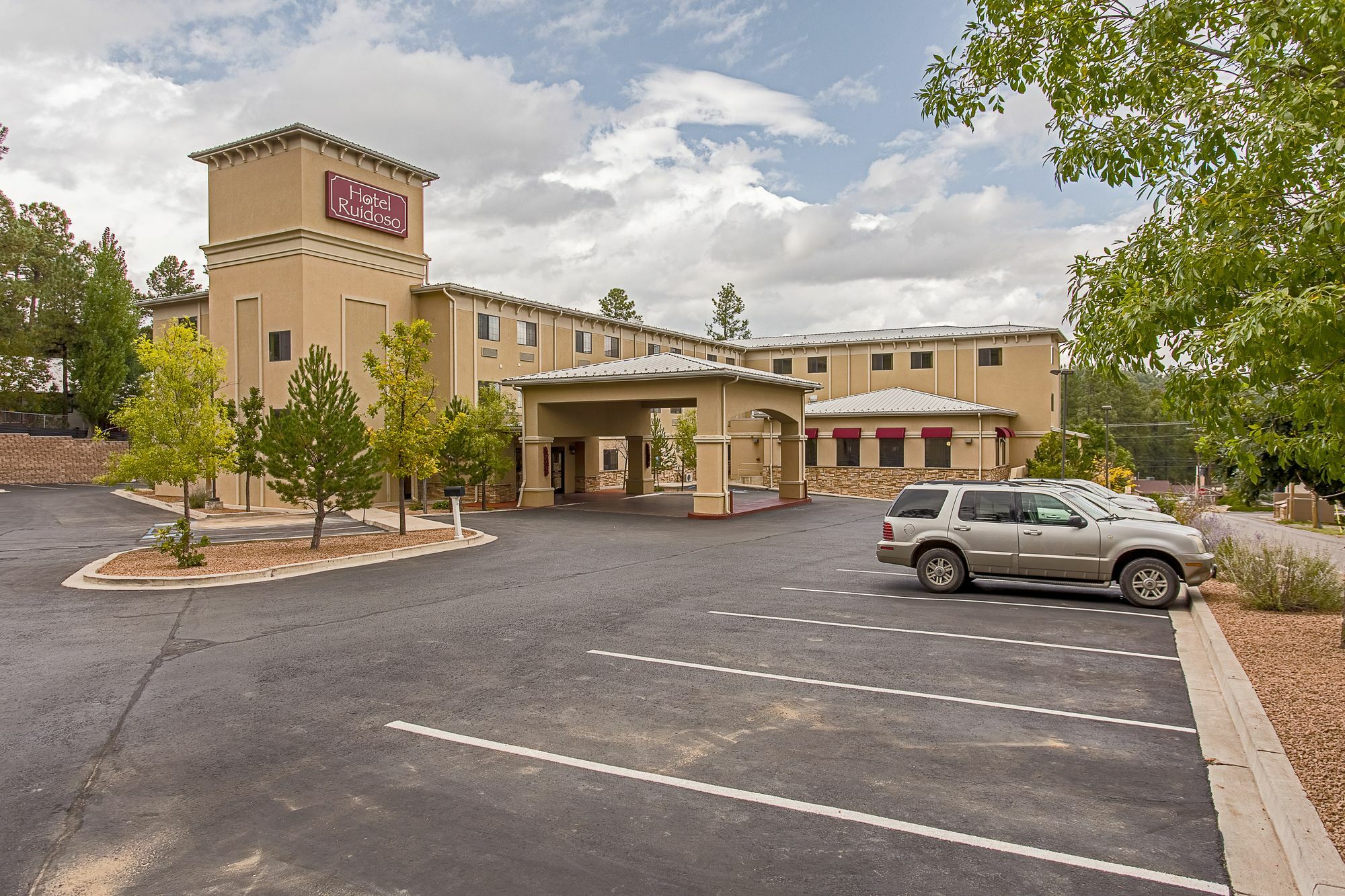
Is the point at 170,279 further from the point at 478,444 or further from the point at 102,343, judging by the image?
the point at 478,444

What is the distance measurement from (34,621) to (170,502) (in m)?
24.2

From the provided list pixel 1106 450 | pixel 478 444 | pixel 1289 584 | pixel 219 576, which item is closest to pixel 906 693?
pixel 1289 584

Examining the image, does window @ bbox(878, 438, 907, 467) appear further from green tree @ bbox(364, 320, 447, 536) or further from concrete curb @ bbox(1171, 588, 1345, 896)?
concrete curb @ bbox(1171, 588, 1345, 896)

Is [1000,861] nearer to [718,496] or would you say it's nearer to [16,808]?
[16,808]

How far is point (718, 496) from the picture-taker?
28.4m

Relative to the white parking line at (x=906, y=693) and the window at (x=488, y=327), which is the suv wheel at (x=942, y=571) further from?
the window at (x=488, y=327)

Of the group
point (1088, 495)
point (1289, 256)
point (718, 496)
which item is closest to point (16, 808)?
point (1289, 256)

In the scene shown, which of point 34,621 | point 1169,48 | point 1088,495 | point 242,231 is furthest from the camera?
point 242,231

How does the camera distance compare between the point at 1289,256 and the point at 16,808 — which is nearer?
the point at 1289,256

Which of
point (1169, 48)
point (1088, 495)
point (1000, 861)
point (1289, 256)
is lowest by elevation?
point (1000, 861)

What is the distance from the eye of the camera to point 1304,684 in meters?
7.63

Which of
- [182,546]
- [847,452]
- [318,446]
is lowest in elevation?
[182,546]

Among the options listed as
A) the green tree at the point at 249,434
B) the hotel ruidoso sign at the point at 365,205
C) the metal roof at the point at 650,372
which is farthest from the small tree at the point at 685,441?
the green tree at the point at 249,434

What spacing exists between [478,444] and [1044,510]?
1998 centimetres
